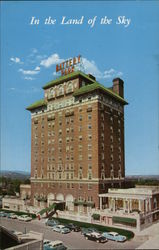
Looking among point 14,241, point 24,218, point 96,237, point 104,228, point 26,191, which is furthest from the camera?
point 26,191

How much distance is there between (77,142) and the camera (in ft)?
181

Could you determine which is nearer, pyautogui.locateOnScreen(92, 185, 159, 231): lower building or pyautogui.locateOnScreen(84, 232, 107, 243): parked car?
pyautogui.locateOnScreen(84, 232, 107, 243): parked car

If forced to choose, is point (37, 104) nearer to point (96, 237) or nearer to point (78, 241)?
point (78, 241)

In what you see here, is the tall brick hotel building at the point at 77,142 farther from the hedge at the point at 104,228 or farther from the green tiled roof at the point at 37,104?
the hedge at the point at 104,228

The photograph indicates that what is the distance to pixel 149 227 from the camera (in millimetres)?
41938

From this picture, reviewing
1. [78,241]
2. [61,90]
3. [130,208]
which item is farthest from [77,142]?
[78,241]

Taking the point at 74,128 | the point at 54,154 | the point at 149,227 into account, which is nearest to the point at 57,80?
the point at 74,128

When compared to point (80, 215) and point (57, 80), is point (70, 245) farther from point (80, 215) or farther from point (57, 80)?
point (57, 80)

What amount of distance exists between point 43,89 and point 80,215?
112 feet

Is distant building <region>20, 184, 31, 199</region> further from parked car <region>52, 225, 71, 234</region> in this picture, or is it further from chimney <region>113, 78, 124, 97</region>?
chimney <region>113, 78, 124, 97</region>

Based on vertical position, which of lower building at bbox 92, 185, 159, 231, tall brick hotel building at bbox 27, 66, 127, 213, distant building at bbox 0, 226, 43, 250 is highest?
tall brick hotel building at bbox 27, 66, 127, 213

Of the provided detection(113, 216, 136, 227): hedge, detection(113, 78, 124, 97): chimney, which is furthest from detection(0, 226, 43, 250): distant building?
detection(113, 78, 124, 97): chimney

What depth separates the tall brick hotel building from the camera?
52.1 meters

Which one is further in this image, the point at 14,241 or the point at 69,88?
the point at 69,88
